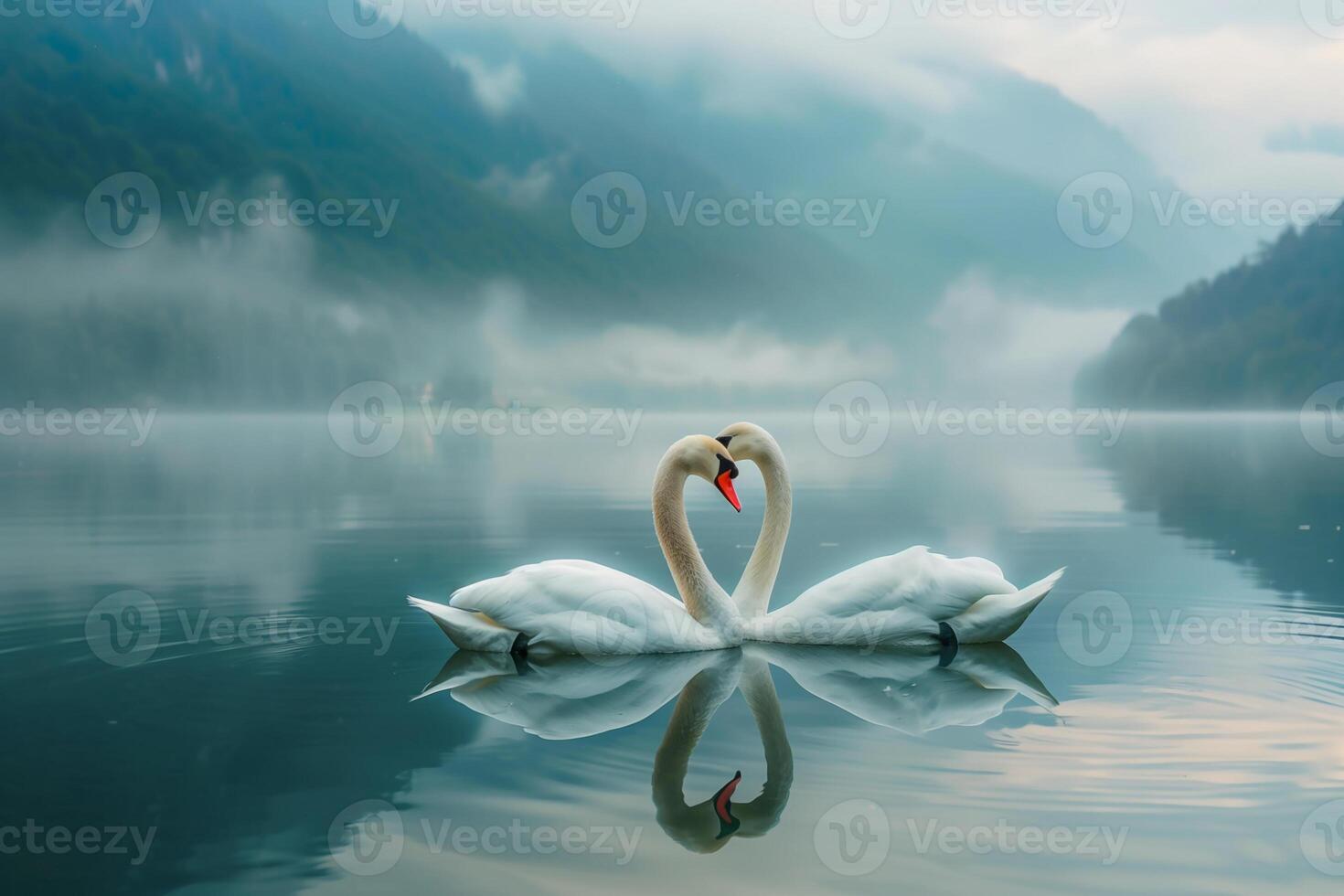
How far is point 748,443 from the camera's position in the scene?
10.6 m

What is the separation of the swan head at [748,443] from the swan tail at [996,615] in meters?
2.21

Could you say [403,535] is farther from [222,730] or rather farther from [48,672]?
[222,730]

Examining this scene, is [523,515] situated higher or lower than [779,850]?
higher

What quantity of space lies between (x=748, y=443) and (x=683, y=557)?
146 centimetres

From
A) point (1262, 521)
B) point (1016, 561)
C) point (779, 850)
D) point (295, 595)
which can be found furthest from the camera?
point (1262, 521)

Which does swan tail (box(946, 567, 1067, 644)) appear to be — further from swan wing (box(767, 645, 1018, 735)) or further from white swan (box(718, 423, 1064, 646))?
swan wing (box(767, 645, 1018, 735))

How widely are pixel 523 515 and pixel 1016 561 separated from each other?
338 inches

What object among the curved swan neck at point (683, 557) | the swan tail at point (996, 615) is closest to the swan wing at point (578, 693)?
the curved swan neck at point (683, 557)

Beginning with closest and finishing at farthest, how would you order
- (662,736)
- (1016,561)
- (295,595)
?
(662,736) < (295,595) < (1016,561)

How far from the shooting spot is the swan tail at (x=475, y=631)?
870 cm

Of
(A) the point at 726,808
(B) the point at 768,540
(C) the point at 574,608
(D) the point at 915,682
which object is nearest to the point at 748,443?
(B) the point at 768,540

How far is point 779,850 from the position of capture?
17.2ft

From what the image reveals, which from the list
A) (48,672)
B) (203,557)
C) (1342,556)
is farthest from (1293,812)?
(203,557)

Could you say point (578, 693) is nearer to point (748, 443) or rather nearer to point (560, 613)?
point (560, 613)
